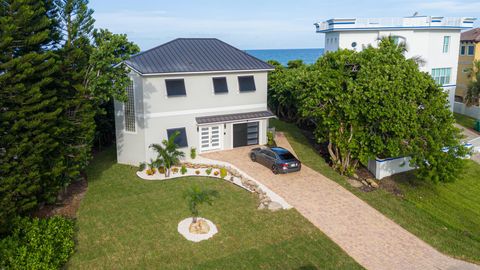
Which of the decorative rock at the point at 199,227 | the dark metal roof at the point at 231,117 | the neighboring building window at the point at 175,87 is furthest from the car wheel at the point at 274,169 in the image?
the neighboring building window at the point at 175,87

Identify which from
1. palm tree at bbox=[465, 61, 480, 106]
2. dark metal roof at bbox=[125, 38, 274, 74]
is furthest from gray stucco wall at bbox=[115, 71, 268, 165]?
palm tree at bbox=[465, 61, 480, 106]

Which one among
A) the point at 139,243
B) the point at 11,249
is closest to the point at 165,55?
the point at 139,243

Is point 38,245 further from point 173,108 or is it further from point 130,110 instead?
point 173,108

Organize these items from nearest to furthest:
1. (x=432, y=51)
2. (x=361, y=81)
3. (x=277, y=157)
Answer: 1. (x=361, y=81)
2. (x=277, y=157)
3. (x=432, y=51)

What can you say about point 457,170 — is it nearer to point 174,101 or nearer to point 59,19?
point 174,101

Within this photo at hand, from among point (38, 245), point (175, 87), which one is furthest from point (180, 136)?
point (38, 245)

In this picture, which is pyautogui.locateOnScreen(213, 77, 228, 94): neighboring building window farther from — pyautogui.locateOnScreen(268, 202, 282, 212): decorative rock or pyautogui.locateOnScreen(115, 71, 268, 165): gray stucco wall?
pyautogui.locateOnScreen(268, 202, 282, 212): decorative rock
